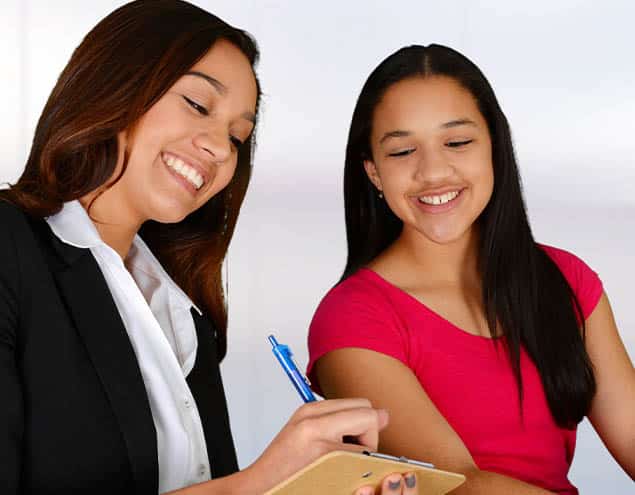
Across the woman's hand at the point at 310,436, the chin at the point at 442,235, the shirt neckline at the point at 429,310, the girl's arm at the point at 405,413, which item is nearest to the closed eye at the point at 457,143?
the chin at the point at 442,235

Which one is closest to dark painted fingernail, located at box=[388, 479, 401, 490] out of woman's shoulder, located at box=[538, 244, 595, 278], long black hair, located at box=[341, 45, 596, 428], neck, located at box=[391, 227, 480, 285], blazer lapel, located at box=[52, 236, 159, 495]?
blazer lapel, located at box=[52, 236, 159, 495]

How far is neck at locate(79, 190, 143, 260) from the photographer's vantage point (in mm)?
1454

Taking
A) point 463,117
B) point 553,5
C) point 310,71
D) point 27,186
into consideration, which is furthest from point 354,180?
point 553,5

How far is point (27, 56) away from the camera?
3.20 metres

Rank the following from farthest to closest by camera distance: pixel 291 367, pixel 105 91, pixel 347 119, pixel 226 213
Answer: pixel 347 119 → pixel 226 213 → pixel 105 91 → pixel 291 367

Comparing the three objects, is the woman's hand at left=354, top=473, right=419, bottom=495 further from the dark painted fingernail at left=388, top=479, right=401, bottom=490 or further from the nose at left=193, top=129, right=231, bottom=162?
the nose at left=193, top=129, right=231, bottom=162

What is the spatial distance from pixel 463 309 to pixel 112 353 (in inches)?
28.5

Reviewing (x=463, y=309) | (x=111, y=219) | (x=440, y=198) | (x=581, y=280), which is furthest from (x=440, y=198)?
(x=111, y=219)

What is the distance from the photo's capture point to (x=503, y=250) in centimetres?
189

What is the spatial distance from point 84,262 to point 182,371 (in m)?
0.22

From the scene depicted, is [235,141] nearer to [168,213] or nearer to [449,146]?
[168,213]

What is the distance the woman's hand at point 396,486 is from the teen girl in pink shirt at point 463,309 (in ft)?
1.59

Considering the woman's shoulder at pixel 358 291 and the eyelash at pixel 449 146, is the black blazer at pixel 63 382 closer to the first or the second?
the woman's shoulder at pixel 358 291

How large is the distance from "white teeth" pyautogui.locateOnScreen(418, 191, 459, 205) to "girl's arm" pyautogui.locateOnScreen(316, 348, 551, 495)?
0.27 metres
